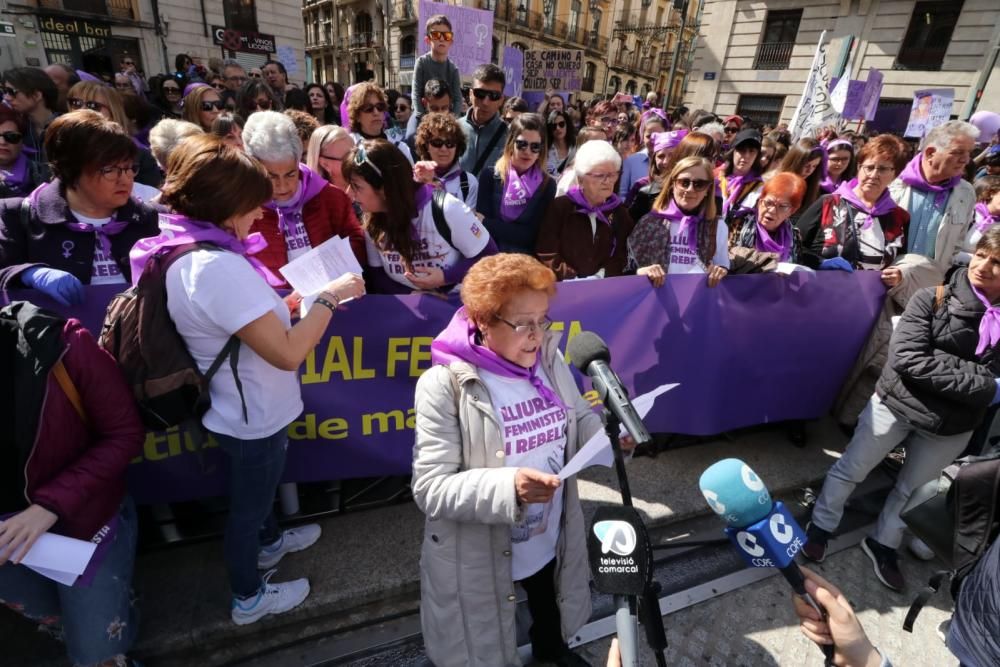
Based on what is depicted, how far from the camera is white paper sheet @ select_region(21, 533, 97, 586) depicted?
1.53 m

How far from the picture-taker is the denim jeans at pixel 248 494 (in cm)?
192

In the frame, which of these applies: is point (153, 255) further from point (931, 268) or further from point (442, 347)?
point (931, 268)

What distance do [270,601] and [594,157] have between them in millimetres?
2994

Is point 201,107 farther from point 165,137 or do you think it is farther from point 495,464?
point 495,464

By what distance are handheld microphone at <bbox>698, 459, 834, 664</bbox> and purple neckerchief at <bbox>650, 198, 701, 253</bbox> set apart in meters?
2.24

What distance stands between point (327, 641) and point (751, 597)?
2.18m

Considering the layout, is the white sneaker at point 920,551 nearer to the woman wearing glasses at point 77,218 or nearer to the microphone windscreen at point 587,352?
the microphone windscreen at point 587,352

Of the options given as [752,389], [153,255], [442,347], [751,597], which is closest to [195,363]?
[153,255]

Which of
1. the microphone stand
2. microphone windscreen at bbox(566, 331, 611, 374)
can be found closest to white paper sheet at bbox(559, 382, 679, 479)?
→ the microphone stand

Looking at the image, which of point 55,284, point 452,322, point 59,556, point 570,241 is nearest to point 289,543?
point 59,556

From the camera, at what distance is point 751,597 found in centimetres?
270

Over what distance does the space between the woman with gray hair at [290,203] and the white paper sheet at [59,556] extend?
5.06 feet

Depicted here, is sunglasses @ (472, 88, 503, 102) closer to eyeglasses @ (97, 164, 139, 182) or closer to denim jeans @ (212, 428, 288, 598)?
eyeglasses @ (97, 164, 139, 182)

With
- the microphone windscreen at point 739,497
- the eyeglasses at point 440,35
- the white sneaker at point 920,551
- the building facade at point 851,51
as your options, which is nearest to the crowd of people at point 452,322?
the white sneaker at point 920,551
